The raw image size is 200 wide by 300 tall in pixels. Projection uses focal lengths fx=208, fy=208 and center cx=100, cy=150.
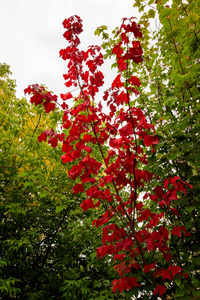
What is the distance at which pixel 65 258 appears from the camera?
3.82 m

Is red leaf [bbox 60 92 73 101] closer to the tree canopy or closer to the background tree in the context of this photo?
the tree canopy

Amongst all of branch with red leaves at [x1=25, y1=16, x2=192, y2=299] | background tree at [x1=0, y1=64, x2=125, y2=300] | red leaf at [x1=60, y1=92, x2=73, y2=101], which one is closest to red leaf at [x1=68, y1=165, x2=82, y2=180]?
branch with red leaves at [x1=25, y1=16, x2=192, y2=299]

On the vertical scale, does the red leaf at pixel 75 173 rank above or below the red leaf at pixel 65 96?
below

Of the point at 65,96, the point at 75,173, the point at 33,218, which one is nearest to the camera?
the point at 75,173

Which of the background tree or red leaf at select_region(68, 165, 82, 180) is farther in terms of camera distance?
the background tree

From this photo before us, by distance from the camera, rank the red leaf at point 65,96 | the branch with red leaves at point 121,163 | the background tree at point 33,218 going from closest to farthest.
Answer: the branch with red leaves at point 121,163 < the red leaf at point 65,96 < the background tree at point 33,218

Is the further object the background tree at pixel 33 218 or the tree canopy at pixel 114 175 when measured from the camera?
the background tree at pixel 33 218

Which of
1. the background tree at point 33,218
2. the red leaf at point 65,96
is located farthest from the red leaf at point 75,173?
the background tree at point 33,218

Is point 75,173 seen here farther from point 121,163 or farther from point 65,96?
point 65,96

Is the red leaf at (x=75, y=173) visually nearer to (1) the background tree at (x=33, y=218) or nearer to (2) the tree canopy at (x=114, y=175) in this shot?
(2) the tree canopy at (x=114, y=175)

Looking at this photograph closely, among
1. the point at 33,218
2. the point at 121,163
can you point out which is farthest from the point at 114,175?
the point at 33,218

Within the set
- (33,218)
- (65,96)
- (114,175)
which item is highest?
(65,96)

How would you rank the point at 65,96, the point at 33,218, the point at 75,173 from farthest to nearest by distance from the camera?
the point at 33,218
the point at 65,96
the point at 75,173

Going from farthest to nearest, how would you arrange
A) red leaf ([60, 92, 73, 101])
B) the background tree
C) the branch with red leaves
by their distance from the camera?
the background tree, red leaf ([60, 92, 73, 101]), the branch with red leaves
